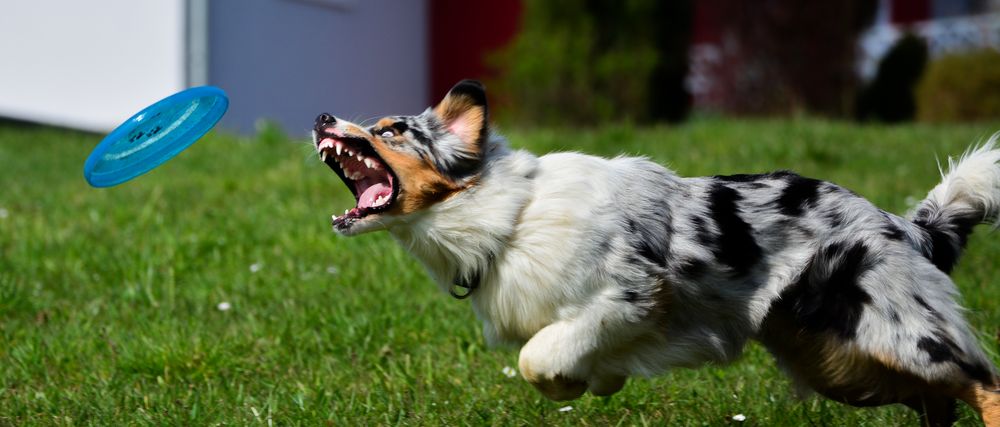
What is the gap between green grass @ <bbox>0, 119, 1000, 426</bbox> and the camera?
13.5 feet

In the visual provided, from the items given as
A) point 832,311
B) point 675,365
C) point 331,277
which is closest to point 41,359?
point 331,277

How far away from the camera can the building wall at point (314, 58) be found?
12047 millimetres

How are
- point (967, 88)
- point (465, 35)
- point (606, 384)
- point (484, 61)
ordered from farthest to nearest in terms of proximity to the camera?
1. point (967, 88)
2. point (465, 35)
3. point (484, 61)
4. point (606, 384)

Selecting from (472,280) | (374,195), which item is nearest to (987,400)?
(472,280)

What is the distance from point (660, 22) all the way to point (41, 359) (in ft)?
27.8

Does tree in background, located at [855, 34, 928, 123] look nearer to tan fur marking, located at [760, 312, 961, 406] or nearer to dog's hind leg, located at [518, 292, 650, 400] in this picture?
tan fur marking, located at [760, 312, 961, 406]

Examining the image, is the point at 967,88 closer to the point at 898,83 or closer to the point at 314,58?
the point at 898,83

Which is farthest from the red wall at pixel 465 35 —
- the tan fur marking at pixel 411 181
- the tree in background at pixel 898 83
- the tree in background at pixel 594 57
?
the tan fur marking at pixel 411 181

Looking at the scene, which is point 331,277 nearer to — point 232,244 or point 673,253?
point 232,244

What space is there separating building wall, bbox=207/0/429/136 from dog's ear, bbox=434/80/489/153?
27.7 ft

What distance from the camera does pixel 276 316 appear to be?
5375 millimetres

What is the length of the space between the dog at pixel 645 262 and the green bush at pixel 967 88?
1217 cm

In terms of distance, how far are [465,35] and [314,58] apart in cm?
229

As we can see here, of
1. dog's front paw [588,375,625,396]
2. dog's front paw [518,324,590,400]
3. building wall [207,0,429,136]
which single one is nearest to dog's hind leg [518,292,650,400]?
dog's front paw [518,324,590,400]
